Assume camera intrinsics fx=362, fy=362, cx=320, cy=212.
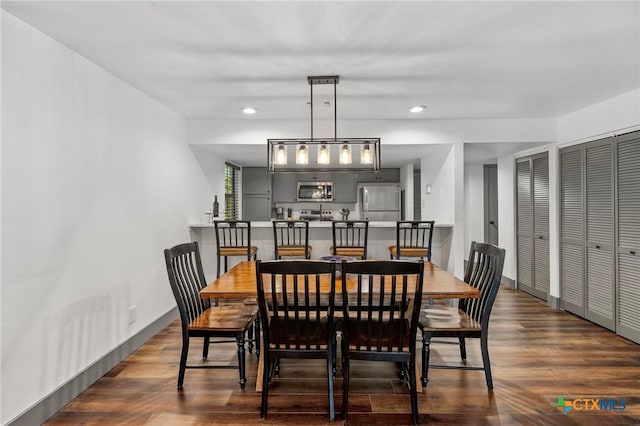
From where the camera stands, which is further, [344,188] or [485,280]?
[344,188]

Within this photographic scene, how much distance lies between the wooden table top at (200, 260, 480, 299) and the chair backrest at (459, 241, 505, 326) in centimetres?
16

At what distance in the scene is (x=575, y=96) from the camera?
3.45 m

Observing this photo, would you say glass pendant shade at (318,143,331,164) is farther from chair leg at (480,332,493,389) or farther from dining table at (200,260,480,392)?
chair leg at (480,332,493,389)

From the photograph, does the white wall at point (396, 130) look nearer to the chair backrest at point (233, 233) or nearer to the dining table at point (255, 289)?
the chair backrest at point (233, 233)

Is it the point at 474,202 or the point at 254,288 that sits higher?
the point at 474,202

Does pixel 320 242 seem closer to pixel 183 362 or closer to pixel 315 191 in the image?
pixel 183 362

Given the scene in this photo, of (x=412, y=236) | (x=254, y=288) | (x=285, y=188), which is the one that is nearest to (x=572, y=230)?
(x=412, y=236)

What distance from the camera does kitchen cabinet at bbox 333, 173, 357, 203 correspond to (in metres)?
7.45

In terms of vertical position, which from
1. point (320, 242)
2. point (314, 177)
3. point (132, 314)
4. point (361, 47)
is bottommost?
point (132, 314)

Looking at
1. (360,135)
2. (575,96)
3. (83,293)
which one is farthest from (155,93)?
(575,96)

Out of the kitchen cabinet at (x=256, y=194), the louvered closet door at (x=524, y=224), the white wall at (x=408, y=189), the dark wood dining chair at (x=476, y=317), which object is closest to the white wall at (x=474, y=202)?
the white wall at (x=408, y=189)

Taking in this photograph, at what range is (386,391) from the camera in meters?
2.40

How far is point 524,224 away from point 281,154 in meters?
3.81

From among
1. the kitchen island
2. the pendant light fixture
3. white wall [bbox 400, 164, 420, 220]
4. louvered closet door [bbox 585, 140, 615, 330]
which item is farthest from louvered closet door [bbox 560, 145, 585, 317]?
white wall [bbox 400, 164, 420, 220]
